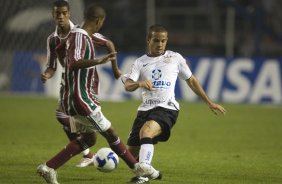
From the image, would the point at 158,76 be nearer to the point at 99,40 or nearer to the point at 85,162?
the point at 99,40

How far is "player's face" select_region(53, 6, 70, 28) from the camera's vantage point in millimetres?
9344

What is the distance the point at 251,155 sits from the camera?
454 inches

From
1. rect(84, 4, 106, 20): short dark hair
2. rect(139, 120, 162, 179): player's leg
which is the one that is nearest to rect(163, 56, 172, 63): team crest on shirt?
rect(139, 120, 162, 179): player's leg

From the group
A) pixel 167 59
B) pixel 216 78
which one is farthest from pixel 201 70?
pixel 167 59

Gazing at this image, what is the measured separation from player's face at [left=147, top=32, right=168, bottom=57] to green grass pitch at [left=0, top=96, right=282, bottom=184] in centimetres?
151

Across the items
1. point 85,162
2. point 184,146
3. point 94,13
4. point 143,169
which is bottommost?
point 184,146

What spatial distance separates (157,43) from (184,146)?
178 inches

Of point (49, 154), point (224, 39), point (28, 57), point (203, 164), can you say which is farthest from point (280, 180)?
point (224, 39)

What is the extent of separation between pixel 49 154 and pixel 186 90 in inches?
486

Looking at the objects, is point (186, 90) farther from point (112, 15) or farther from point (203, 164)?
point (203, 164)

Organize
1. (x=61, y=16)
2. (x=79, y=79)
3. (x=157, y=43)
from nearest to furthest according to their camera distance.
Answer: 1. (x=79, y=79)
2. (x=157, y=43)
3. (x=61, y=16)

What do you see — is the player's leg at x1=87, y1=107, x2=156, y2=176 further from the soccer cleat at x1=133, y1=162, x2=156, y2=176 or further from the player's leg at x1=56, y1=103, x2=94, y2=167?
the player's leg at x1=56, y1=103, x2=94, y2=167

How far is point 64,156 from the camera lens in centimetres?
790

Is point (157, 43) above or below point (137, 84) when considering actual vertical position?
above
